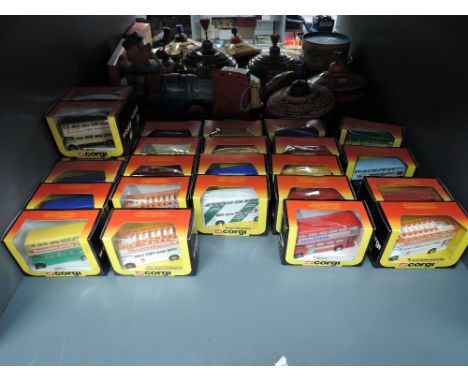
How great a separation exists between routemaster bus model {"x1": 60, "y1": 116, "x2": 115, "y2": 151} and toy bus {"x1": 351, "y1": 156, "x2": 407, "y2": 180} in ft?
2.64

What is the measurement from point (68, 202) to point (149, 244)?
0.27 m

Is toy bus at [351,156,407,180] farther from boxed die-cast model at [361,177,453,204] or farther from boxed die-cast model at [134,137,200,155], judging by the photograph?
boxed die-cast model at [134,137,200,155]

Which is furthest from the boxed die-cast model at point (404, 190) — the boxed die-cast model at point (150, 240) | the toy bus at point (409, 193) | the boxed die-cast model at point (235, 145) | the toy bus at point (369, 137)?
the boxed die-cast model at point (150, 240)

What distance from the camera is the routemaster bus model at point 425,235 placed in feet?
2.94

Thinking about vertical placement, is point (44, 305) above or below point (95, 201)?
below

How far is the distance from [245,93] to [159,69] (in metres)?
0.41

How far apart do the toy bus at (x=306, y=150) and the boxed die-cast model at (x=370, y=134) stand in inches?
5.5

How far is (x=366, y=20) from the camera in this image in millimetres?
1649

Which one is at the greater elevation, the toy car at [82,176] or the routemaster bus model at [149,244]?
the toy car at [82,176]

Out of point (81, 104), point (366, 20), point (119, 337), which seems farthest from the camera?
point (366, 20)

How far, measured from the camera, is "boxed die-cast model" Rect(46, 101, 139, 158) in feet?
3.62

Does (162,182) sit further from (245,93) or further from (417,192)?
(417,192)

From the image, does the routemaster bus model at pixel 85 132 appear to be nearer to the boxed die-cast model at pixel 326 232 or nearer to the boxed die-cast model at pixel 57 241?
the boxed die-cast model at pixel 57 241

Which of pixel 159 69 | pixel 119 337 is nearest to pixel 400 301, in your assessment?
pixel 119 337
